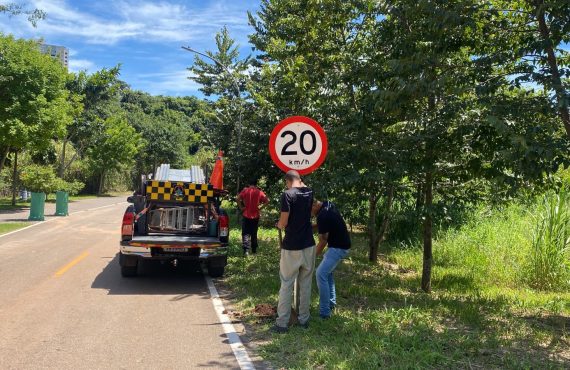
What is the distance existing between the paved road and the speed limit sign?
2345 mm

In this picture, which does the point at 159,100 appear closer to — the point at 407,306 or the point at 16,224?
the point at 16,224

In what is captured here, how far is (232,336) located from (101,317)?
6.23ft

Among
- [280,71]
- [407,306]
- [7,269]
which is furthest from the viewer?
[280,71]

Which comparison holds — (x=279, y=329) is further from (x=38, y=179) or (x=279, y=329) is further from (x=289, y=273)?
(x=38, y=179)

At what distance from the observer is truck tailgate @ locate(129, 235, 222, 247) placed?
344 inches

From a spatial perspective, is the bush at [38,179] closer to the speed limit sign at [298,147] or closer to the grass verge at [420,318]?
the grass verge at [420,318]

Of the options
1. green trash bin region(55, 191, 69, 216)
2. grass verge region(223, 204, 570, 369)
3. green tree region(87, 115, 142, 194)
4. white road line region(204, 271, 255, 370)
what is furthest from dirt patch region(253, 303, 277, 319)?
green tree region(87, 115, 142, 194)

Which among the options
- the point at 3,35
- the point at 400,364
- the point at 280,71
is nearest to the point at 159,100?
the point at 3,35

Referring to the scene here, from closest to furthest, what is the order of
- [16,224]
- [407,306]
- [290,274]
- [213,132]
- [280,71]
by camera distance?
1. [290,274]
2. [407,306]
3. [280,71]
4. [16,224]
5. [213,132]

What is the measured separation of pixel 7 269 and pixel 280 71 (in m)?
7.35

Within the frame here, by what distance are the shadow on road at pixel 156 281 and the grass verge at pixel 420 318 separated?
0.70 meters

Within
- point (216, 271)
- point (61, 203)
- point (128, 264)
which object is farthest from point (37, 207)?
point (216, 271)

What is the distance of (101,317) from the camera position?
21.4 ft

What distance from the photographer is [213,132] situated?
830 inches
